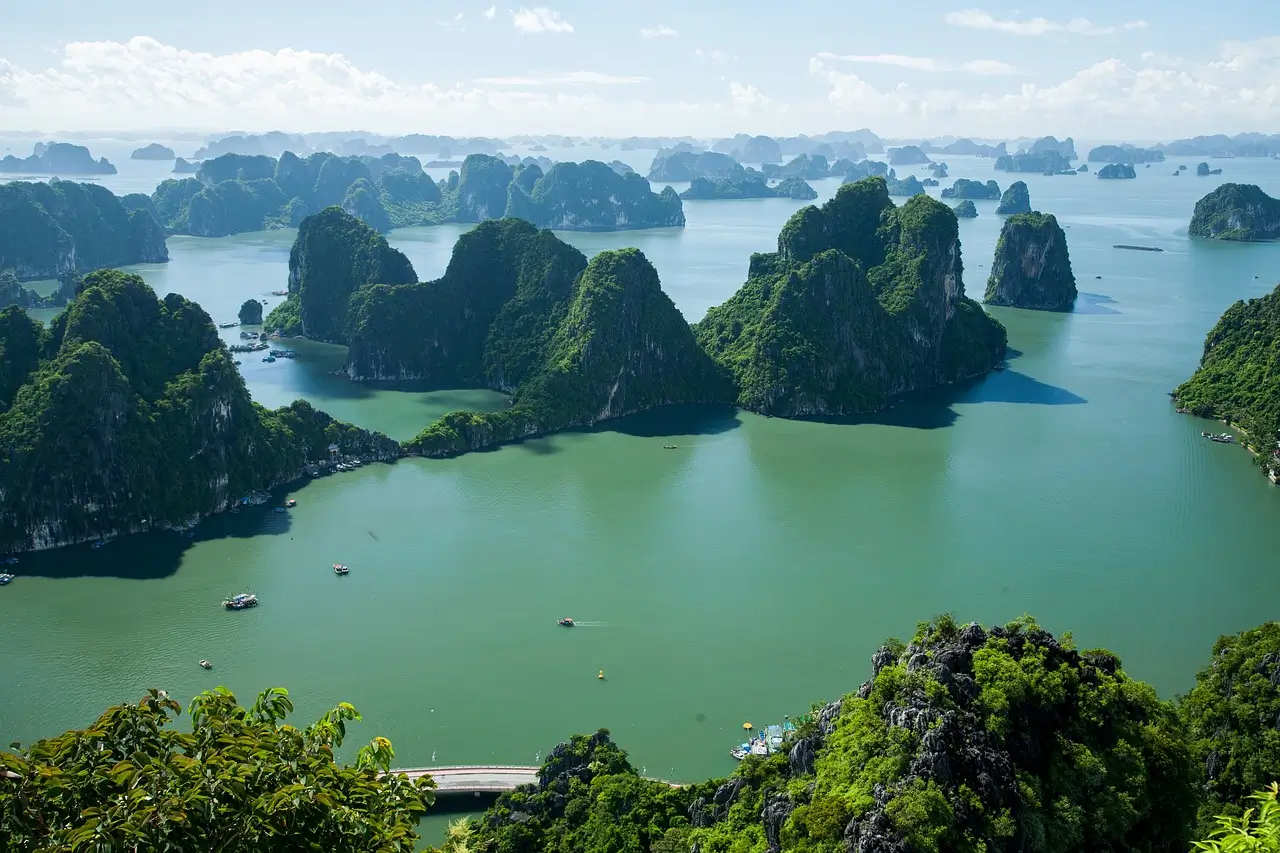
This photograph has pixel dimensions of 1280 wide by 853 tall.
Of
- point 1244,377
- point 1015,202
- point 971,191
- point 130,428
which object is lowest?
point 130,428

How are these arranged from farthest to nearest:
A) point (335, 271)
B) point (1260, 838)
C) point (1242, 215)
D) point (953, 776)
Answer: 1. point (1242, 215)
2. point (335, 271)
3. point (953, 776)
4. point (1260, 838)

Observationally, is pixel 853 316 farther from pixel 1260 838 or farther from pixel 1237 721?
pixel 1260 838

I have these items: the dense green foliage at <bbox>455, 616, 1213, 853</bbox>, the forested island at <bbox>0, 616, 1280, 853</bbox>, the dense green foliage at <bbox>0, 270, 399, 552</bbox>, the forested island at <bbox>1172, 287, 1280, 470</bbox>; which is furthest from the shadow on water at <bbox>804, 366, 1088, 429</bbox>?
the dense green foliage at <bbox>455, 616, 1213, 853</bbox>

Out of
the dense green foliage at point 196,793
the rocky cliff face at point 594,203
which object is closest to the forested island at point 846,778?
the dense green foliage at point 196,793

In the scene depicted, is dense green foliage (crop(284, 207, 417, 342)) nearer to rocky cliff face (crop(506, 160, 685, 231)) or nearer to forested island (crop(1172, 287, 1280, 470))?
forested island (crop(1172, 287, 1280, 470))

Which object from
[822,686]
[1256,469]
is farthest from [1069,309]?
[822,686]

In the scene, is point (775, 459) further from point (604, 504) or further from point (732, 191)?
point (732, 191)

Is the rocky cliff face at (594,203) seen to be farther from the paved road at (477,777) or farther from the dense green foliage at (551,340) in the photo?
the paved road at (477,777)

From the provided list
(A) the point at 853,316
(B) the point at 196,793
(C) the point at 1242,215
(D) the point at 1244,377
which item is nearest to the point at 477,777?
(B) the point at 196,793
